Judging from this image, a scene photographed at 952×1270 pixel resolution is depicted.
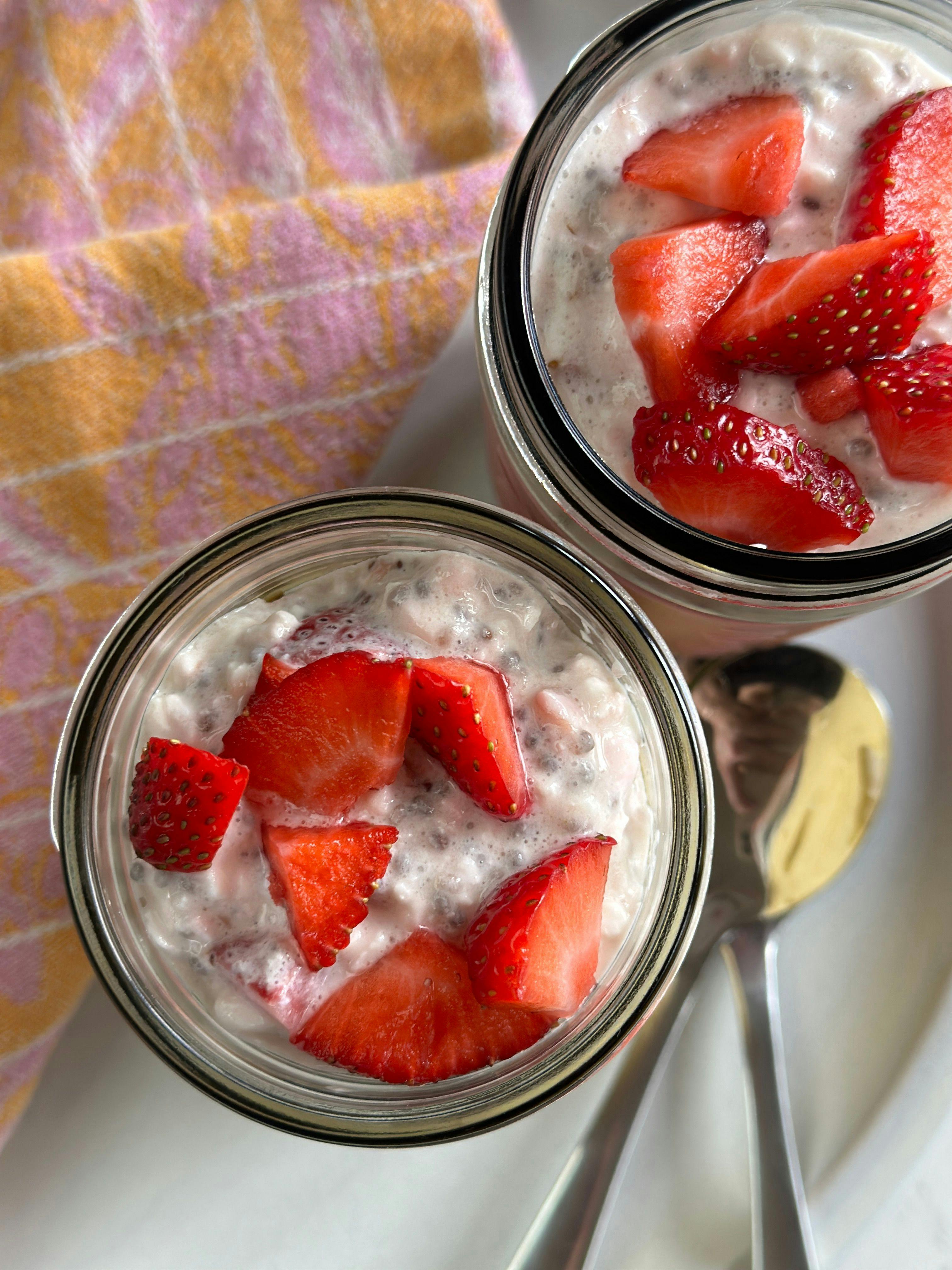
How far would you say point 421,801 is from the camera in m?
0.85

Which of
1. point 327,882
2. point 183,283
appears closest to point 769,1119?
point 327,882

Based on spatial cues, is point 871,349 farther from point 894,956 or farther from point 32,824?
point 32,824

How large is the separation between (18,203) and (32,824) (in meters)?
0.65

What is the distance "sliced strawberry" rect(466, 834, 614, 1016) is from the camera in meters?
0.75

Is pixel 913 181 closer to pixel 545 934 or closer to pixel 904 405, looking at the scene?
pixel 904 405

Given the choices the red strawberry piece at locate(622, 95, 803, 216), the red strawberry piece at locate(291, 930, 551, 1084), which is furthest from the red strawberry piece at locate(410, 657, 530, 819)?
the red strawberry piece at locate(622, 95, 803, 216)

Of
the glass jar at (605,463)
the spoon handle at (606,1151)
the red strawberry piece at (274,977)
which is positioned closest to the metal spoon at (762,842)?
the spoon handle at (606,1151)

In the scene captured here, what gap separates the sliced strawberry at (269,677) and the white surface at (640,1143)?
397 mm

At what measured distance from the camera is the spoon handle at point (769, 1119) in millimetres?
1106

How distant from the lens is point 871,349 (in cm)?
80

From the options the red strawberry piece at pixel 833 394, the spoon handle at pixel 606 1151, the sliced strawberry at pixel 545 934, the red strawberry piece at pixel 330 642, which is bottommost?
the spoon handle at pixel 606 1151

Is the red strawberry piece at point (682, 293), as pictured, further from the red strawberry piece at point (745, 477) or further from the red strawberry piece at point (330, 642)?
the red strawberry piece at point (330, 642)

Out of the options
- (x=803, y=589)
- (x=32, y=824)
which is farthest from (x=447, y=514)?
(x=32, y=824)

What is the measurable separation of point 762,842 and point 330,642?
569mm
